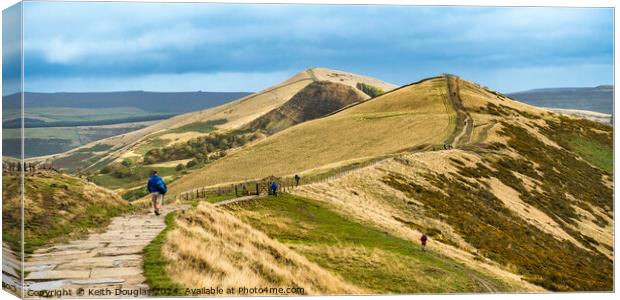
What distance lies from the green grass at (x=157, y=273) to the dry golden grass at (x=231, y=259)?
0.27 metres

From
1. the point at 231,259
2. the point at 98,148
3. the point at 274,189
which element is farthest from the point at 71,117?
the point at 231,259

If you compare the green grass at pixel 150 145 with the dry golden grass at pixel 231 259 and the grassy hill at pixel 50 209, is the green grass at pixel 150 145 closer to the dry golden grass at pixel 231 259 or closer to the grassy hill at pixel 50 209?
the grassy hill at pixel 50 209

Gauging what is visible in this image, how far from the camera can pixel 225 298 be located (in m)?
37.9

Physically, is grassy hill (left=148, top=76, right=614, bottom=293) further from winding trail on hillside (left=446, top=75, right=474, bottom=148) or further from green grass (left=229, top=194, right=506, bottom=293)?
winding trail on hillside (left=446, top=75, right=474, bottom=148)

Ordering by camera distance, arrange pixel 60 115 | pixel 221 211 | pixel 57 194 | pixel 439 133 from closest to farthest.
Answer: pixel 57 194 < pixel 221 211 < pixel 60 115 < pixel 439 133

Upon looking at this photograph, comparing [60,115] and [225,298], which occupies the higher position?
[60,115]

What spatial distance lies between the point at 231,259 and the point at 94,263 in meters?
5.81

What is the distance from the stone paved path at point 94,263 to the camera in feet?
112

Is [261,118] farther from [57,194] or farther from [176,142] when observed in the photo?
[57,194]

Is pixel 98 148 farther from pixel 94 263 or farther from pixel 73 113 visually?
pixel 94 263

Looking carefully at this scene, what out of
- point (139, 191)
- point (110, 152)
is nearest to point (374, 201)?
point (139, 191)

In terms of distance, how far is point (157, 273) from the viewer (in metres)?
33.2

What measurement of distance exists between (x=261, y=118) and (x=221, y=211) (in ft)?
359

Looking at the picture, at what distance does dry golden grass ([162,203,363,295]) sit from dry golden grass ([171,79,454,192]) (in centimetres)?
3952
